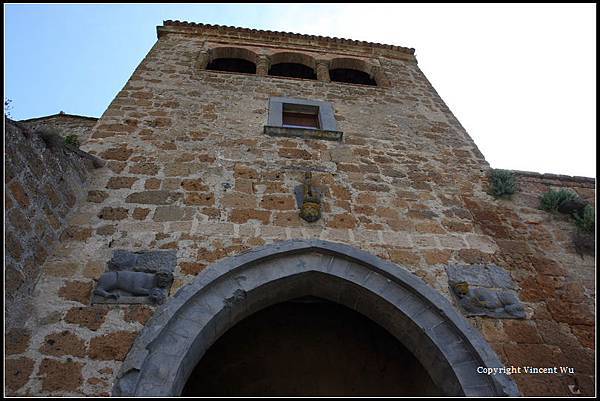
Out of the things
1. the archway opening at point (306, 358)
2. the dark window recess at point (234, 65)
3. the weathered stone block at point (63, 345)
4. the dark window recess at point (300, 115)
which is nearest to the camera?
the weathered stone block at point (63, 345)

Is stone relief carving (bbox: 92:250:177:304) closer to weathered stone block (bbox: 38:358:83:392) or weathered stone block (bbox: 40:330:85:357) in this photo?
weathered stone block (bbox: 40:330:85:357)

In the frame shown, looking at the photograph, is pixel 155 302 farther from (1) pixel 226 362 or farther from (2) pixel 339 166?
(2) pixel 339 166

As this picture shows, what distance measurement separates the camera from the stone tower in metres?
2.73

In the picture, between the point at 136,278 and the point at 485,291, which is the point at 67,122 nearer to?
the point at 136,278

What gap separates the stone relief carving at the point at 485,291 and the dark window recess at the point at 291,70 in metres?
5.12

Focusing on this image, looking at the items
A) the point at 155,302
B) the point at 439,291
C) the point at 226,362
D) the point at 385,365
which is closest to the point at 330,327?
the point at 385,365

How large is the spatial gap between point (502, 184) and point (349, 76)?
4189mm

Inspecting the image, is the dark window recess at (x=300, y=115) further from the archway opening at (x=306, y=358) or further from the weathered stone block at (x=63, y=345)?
the weathered stone block at (x=63, y=345)

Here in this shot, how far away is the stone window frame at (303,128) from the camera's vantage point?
4.87 metres

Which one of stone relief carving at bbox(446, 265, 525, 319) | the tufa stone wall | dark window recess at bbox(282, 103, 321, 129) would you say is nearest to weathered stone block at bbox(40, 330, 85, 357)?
stone relief carving at bbox(446, 265, 525, 319)

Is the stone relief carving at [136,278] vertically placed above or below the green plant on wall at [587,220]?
below

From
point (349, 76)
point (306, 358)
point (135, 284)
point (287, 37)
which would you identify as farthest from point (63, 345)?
point (287, 37)

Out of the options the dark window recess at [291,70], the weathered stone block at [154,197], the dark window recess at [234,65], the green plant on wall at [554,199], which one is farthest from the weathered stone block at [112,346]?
the dark window recess at [291,70]

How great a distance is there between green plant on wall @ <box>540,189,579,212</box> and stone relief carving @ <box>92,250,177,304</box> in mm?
3837
